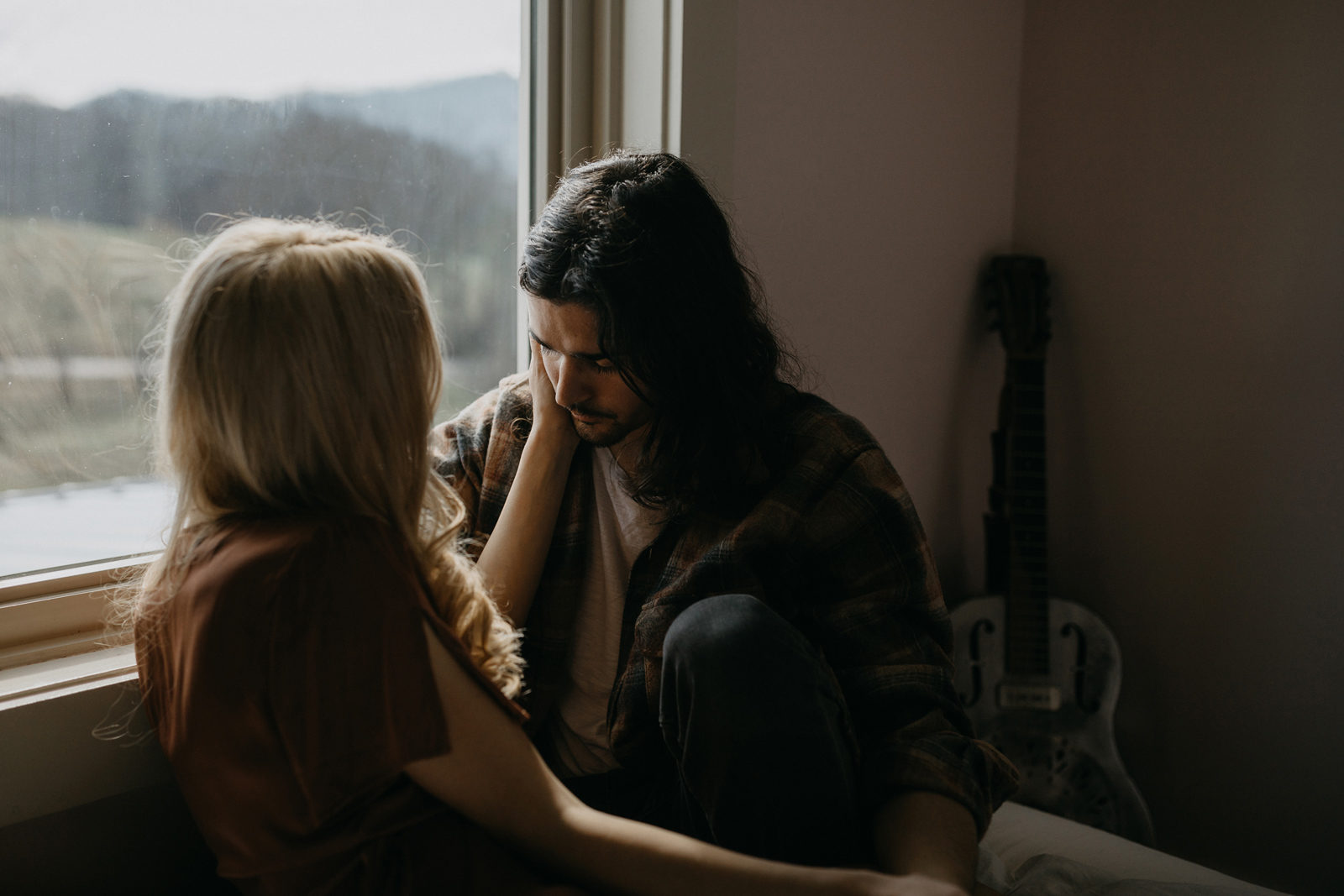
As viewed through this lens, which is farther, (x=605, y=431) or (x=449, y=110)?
(x=449, y=110)

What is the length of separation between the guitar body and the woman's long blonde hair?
1.33m

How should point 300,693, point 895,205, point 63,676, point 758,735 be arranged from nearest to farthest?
point 300,693
point 758,735
point 63,676
point 895,205

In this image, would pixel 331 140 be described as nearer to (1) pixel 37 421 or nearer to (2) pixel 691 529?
(1) pixel 37 421

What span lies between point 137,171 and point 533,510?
22.8 inches

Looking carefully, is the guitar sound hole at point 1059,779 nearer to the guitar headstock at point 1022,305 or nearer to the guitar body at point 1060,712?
the guitar body at point 1060,712

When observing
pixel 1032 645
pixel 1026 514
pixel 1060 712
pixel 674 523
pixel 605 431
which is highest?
pixel 605 431

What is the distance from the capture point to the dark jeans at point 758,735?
0.73m

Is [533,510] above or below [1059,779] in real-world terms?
above

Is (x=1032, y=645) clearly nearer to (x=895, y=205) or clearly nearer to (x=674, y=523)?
(x=895, y=205)

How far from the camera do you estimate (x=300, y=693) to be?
2.03ft

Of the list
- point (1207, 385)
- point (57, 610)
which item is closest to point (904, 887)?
point (57, 610)

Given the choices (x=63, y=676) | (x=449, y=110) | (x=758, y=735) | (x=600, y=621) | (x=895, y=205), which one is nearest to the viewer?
(x=758, y=735)

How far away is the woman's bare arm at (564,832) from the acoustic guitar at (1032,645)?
1138mm

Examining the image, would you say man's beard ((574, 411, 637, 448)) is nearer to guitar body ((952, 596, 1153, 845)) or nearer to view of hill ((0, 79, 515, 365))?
view of hill ((0, 79, 515, 365))
